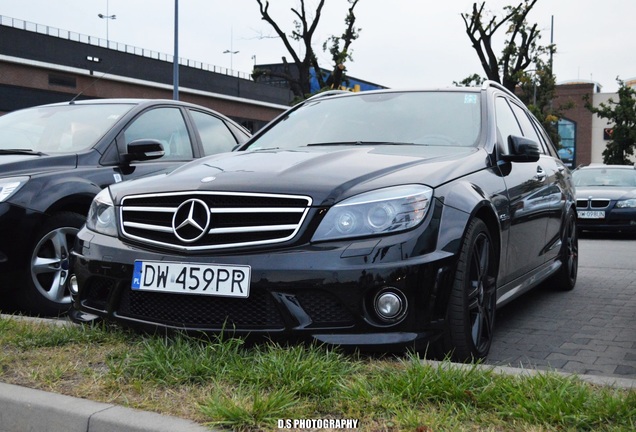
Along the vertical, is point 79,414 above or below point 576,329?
above

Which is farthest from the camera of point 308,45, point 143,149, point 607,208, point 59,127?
point 308,45

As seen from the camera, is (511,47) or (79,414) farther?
(511,47)

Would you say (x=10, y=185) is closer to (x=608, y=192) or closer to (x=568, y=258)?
(x=568, y=258)

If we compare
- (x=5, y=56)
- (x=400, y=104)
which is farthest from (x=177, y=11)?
(x=400, y=104)

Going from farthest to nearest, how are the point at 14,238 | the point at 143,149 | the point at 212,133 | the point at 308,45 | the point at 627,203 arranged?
the point at 308,45 → the point at 627,203 → the point at 212,133 → the point at 143,149 → the point at 14,238

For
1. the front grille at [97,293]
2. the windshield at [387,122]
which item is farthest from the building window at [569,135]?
the front grille at [97,293]

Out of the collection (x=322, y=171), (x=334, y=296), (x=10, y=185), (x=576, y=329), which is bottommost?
(x=576, y=329)

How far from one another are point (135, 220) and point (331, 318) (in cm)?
116

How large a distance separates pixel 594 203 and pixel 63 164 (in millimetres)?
11115

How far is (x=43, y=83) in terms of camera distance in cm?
3506

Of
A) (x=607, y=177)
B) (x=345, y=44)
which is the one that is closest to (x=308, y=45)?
(x=345, y=44)

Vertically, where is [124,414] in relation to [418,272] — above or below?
below

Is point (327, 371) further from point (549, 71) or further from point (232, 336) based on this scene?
point (549, 71)

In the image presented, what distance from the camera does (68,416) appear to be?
9.78ft
